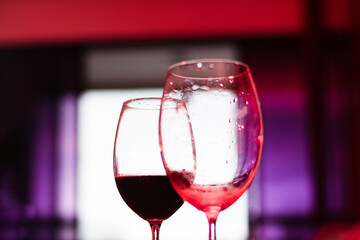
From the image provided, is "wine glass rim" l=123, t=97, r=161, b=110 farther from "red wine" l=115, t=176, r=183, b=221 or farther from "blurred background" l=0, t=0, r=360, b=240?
"blurred background" l=0, t=0, r=360, b=240

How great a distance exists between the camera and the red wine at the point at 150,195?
54cm

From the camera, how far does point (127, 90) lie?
24.4 feet

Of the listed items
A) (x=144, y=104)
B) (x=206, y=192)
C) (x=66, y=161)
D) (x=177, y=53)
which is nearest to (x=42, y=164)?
(x=66, y=161)

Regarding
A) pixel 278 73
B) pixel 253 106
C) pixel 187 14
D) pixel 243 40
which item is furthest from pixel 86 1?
pixel 253 106

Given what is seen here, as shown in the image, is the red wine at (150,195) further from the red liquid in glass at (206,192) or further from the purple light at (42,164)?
the purple light at (42,164)

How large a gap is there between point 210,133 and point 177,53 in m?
4.33

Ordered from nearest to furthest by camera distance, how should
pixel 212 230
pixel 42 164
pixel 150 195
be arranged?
pixel 212 230 < pixel 150 195 < pixel 42 164

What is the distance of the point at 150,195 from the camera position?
0.55 metres

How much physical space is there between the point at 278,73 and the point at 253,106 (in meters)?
4.05

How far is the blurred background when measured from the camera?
14.0 ft

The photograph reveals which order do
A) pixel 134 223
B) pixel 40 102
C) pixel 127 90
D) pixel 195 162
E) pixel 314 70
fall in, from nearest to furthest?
pixel 195 162, pixel 314 70, pixel 40 102, pixel 134 223, pixel 127 90

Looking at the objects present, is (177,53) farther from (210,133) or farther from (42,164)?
(210,133)

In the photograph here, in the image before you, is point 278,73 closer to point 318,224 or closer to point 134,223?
point 318,224

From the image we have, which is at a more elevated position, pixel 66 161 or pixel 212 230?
pixel 212 230
